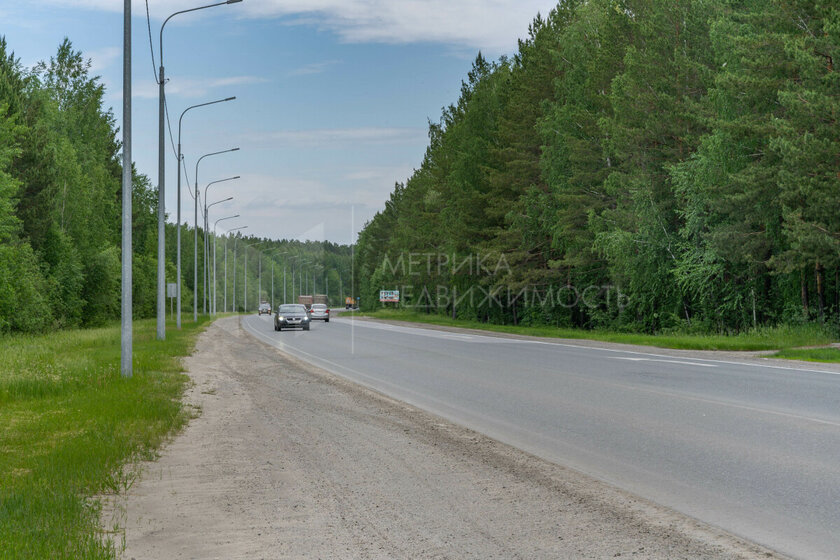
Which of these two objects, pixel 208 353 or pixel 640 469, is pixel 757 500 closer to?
pixel 640 469

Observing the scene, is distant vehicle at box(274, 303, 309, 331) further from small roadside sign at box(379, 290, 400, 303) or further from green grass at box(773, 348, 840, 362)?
small roadside sign at box(379, 290, 400, 303)

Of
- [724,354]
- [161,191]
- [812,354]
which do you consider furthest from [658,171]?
[161,191]

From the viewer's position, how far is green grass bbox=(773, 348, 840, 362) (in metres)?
22.0

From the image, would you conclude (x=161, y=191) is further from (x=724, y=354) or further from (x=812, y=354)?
(x=812, y=354)

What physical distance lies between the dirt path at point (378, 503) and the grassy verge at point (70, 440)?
13.6 inches

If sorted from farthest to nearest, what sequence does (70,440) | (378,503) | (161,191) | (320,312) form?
(320,312) < (161,191) < (70,440) < (378,503)

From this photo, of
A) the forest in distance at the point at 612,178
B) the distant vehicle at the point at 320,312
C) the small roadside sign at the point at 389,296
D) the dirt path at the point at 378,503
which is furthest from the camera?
the small roadside sign at the point at 389,296

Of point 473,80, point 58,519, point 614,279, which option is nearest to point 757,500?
point 58,519

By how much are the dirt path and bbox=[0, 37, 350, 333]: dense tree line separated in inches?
1387

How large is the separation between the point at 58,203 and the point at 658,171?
46.4 m

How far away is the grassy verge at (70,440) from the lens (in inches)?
228

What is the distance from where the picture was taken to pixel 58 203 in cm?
6262

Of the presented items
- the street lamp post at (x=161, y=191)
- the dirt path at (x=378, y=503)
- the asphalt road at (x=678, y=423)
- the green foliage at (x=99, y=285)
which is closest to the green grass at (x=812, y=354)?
the asphalt road at (x=678, y=423)

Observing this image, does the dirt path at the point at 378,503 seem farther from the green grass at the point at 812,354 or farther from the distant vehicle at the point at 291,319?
the distant vehicle at the point at 291,319
